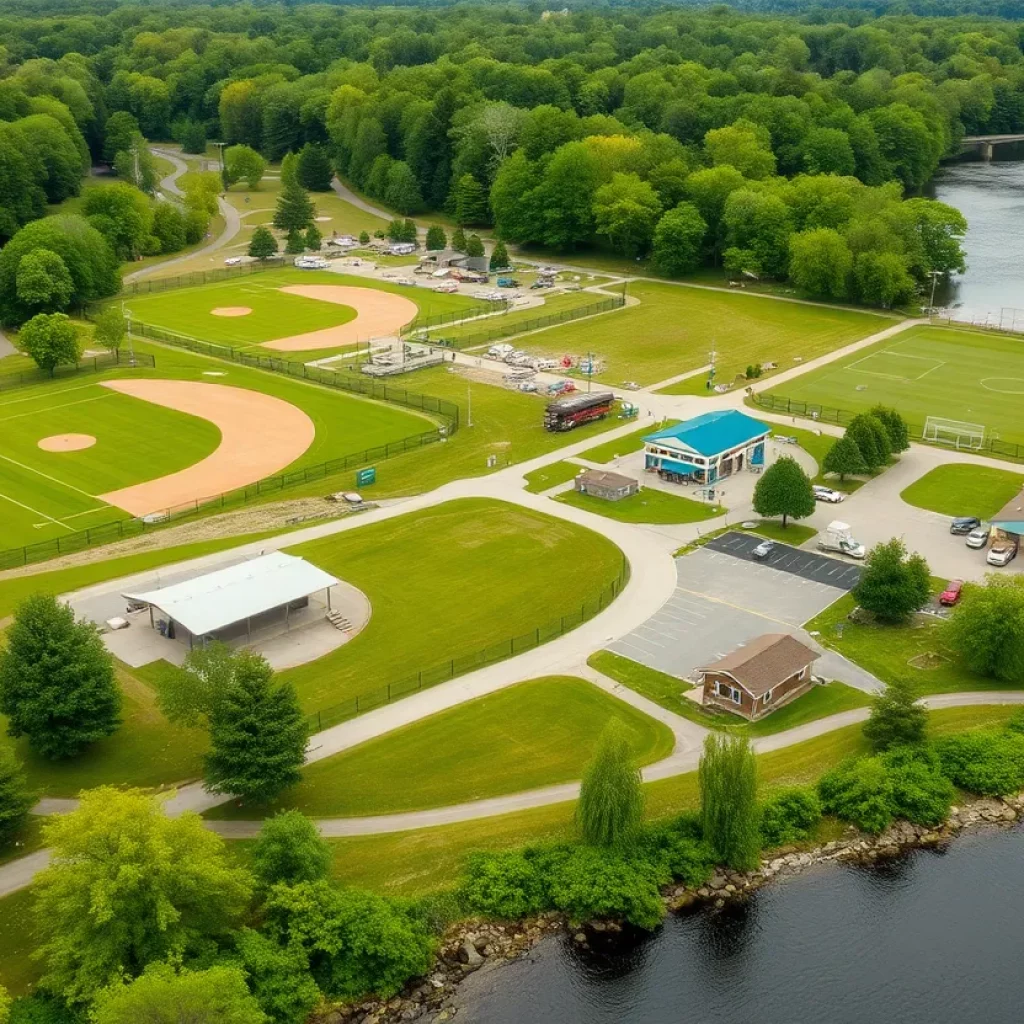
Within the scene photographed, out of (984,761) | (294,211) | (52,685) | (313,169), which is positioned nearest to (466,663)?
(52,685)

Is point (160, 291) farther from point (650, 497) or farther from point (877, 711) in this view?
point (877, 711)

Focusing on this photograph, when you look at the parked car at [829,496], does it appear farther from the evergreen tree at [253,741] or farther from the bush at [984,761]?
the evergreen tree at [253,741]

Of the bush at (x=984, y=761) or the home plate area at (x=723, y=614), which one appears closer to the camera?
the bush at (x=984, y=761)

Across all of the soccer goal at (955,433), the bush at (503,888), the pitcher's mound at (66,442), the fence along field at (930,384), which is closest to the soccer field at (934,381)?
the fence along field at (930,384)

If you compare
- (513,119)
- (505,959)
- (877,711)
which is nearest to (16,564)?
(505,959)

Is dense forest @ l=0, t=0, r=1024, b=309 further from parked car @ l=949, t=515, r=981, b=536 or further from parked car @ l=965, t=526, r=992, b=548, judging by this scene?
parked car @ l=965, t=526, r=992, b=548
